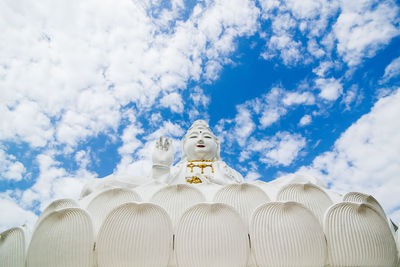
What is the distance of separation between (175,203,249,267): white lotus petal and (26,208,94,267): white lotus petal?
89 cm

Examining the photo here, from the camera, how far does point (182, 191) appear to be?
3.70 meters

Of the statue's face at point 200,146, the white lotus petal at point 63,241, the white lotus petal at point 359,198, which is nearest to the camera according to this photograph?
the white lotus petal at point 63,241

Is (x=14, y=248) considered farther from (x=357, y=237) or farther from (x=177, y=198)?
(x=357, y=237)

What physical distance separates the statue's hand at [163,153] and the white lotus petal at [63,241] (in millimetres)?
2843

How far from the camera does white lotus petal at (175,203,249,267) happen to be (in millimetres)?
2707

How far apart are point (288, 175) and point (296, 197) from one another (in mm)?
1880

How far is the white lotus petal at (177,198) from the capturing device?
353cm

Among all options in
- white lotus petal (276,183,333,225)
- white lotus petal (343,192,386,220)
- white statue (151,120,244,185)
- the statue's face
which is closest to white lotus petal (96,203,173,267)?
white lotus petal (276,183,333,225)

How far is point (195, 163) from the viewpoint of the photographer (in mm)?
7207

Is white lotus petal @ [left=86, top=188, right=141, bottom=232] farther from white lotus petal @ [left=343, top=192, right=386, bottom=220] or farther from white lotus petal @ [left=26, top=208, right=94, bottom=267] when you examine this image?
white lotus petal @ [left=343, top=192, right=386, bottom=220]

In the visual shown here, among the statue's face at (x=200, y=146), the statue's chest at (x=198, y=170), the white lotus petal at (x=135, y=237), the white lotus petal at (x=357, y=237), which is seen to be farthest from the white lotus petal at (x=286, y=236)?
the statue's face at (x=200, y=146)

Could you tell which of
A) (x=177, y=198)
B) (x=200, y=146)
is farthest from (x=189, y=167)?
(x=177, y=198)

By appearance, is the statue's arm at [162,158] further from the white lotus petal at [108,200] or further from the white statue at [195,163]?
the white lotus petal at [108,200]

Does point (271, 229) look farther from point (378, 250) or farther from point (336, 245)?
point (378, 250)
